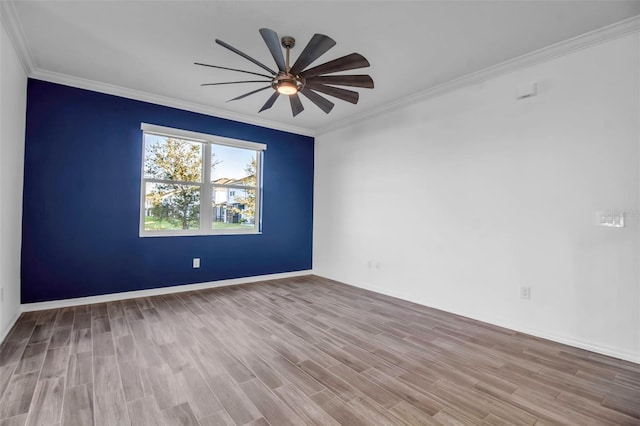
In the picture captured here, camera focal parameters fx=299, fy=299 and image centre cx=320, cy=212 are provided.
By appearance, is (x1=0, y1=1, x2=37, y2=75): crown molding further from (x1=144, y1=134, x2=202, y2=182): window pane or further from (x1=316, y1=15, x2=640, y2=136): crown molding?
(x1=316, y1=15, x2=640, y2=136): crown molding

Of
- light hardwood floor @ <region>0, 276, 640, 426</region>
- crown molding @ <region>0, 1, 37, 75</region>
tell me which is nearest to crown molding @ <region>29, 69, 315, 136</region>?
crown molding @ <region>0, 1, 37, 75</region>

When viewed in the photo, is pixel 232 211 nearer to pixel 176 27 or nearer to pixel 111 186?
pixel 111 186

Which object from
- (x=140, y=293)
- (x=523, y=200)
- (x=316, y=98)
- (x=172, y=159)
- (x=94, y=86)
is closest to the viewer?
(x=316, y=98)

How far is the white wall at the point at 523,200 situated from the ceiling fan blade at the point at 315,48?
2174 mm

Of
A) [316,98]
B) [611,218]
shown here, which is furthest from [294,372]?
[611,218]

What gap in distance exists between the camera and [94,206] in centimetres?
368

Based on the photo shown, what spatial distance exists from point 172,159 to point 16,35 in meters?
1.93

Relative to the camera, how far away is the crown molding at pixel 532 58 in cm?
243

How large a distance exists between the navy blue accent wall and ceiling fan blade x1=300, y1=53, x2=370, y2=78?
2.77 meters

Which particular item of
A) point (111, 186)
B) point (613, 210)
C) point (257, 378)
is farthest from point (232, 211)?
point (613, 210)

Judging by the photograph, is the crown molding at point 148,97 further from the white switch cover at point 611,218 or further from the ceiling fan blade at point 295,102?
the white switch cover at point 611,218

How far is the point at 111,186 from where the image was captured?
379cm

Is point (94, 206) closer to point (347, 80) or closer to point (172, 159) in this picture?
point (172, 159)

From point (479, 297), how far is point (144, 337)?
3.42m
